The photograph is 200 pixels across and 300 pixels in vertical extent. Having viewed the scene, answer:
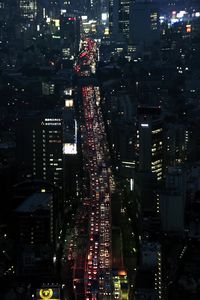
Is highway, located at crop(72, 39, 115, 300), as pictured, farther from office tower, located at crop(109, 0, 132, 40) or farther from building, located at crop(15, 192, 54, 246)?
office tower, located at crop(109, 0, 132, 40)

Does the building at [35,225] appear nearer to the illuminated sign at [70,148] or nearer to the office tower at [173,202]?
the office tower at [173,202]

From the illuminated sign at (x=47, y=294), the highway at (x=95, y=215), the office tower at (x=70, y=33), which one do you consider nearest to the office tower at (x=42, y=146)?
the highway at (x=95, y=215)

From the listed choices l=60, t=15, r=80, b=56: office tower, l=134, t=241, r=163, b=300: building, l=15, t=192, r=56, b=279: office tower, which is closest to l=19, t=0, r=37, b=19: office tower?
l=60, t=15, r=80, b=56: office tower

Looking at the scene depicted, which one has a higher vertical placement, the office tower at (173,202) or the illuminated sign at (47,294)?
the illuminated sign at (47,294)

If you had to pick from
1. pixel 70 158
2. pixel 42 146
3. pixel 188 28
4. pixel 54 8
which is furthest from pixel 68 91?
pixel 54 8

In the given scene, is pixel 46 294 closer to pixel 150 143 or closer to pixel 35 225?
pixel 35 225

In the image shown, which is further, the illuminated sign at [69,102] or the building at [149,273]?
the illuminated sign at [69,102]
